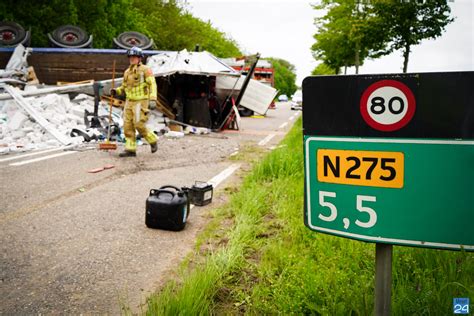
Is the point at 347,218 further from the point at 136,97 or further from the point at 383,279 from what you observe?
the point at 136,97

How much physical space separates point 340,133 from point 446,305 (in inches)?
51.4

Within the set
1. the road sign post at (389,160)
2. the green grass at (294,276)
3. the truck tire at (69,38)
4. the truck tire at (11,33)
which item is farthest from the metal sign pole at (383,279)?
the truck tire at (11,33)

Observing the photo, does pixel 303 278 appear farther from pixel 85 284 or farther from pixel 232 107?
pixel 232 107

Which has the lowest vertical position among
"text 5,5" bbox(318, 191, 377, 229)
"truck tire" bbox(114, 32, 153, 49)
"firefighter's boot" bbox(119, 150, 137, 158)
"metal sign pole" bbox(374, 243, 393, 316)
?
"firefighter's boot" bbox(119, 150, 137, 158)

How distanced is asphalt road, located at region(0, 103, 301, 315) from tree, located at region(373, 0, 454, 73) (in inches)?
520

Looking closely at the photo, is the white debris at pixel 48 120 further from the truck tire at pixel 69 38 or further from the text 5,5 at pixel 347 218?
the text 5,5 at pixel 347 218

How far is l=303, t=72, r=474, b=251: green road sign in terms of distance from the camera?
1309 mm

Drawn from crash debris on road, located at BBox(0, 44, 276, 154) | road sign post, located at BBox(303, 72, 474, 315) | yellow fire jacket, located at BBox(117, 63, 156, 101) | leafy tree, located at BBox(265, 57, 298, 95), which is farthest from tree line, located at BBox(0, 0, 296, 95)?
leafy tree, located at BBox(265, 57, 298, 95)

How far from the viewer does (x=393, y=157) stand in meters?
1.39

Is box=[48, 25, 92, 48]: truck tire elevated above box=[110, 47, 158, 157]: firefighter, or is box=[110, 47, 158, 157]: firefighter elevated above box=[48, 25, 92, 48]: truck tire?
box=[48, 25, 92, 48]: truck tire

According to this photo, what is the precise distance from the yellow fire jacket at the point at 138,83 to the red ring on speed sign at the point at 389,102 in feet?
23.0

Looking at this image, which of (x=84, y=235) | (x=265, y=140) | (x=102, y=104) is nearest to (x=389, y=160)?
(x=84, y=235)

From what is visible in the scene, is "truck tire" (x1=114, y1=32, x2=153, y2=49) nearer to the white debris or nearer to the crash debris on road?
the crash debris on road

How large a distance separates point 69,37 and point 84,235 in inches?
610
